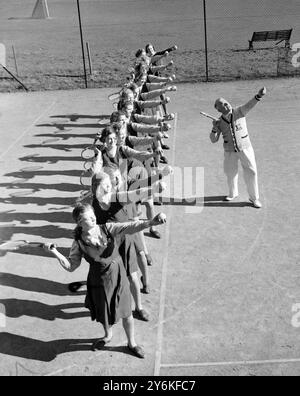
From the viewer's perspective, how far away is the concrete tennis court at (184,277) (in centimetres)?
616

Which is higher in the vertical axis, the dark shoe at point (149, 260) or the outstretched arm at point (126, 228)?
the outstretched arm at point (126, 228)

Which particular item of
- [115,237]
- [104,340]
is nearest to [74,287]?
[104,340]

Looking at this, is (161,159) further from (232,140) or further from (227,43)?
(227,43)

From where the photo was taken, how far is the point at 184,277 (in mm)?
7691

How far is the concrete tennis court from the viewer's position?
616 centimetres

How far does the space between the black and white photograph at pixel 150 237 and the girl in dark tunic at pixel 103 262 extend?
0.01 meters

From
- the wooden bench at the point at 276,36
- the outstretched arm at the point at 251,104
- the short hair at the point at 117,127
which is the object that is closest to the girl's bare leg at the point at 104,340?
the short hair at the point at 117,127

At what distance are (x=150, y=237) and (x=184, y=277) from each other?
1.38m

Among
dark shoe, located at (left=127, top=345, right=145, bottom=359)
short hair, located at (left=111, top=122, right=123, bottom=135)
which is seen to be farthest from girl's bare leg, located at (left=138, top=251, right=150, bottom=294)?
short hair, located at (left=111, top=122, right=123, bottom=135)

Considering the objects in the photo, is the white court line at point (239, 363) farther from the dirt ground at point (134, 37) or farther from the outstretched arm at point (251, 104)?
the dirt ground at point (134, 37)

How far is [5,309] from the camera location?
7195 mm

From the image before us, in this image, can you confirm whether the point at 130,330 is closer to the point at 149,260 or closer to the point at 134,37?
the point at 149,260

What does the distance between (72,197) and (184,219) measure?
234cm
